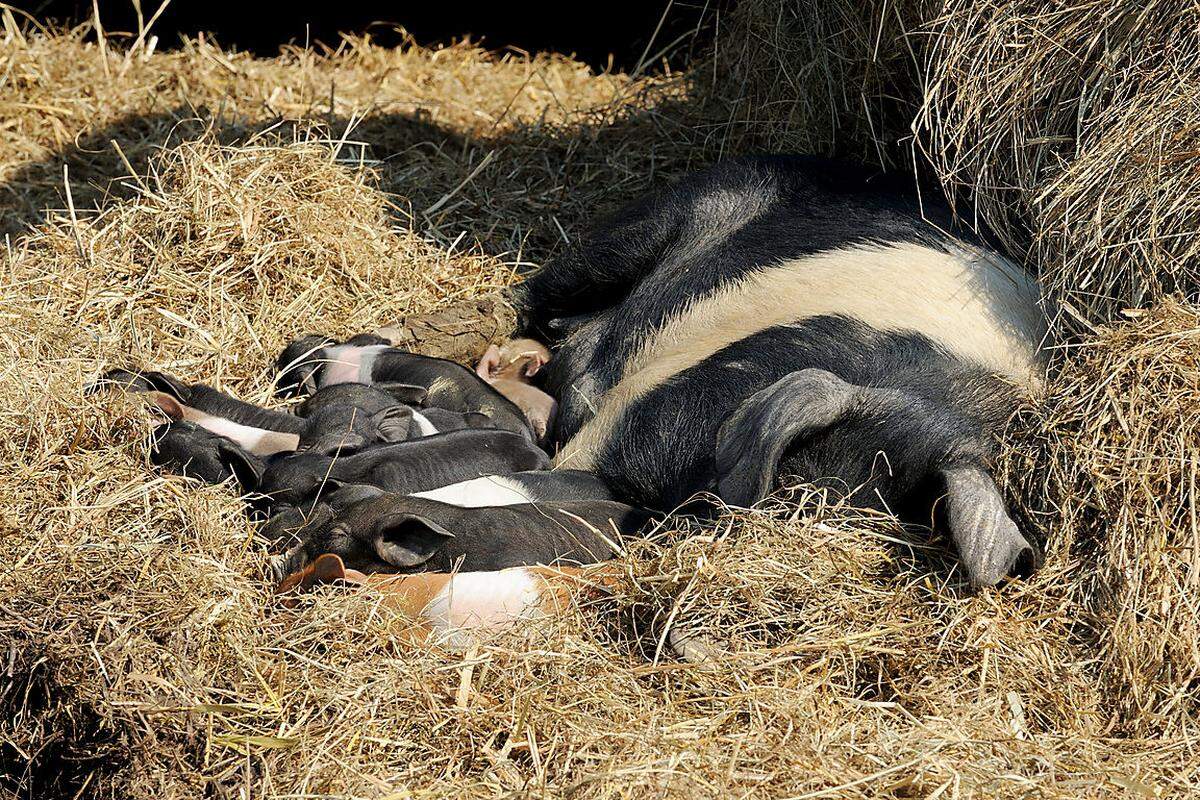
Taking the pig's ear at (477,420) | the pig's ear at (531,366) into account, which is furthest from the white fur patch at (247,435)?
the pig's ear at (531,366)

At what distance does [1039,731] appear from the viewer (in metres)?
2.04

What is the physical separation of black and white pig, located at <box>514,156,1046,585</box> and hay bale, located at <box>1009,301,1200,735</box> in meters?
0.12

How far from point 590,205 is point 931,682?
253 centimetres

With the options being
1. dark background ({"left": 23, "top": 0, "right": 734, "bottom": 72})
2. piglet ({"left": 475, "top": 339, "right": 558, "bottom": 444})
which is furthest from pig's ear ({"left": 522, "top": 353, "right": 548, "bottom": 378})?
dark background ({"left": 23, "top": 0, "right": 734, "bottom": 72})

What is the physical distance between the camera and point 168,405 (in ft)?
9.57

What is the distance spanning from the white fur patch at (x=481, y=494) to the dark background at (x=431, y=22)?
3572mm

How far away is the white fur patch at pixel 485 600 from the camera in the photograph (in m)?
2.27

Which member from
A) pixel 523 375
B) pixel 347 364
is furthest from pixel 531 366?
pixel 347 364

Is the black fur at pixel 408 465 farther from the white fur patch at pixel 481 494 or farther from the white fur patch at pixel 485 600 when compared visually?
the white fur patch at pixel 485 600

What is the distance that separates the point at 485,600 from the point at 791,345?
97 cm

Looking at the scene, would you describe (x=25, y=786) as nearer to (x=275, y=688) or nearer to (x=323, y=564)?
(x=275, y=688)

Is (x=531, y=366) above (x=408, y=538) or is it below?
below

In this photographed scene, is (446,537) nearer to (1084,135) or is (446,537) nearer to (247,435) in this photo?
(247,435)

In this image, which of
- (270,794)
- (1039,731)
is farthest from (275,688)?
(1039,731)
